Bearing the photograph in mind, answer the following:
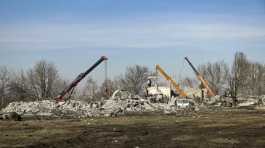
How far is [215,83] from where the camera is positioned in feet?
441

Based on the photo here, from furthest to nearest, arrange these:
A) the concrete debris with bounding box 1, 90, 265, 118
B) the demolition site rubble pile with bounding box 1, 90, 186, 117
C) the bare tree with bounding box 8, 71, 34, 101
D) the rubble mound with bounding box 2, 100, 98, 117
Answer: the bare tree with bounding box 8, 71, 34, 101
the demolition site rubble pile with bounding box 1, 90, 186, 117
the concrete debris with bounding box 1, 90, 265, 118
the rubble mound with bounding box 2, 100, 98, 117

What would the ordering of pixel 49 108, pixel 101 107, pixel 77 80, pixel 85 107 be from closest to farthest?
pixel 49 108, pixel 85 107, pixel 101 107, pixel 77 80

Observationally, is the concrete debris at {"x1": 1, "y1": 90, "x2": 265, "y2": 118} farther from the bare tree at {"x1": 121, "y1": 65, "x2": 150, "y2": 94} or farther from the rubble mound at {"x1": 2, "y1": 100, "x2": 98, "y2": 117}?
the bare tree at {"x1": 121, "y1": 65, "x2": 150, "y2": 94}

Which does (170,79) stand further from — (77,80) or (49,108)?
(49,108)

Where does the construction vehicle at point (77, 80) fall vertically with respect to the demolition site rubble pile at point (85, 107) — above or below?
above

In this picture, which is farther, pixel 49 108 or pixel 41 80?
pixel 41 80

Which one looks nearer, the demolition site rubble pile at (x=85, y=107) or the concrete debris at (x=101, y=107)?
the concrete debris at (x=101, y=107)

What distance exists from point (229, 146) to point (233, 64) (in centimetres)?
9182

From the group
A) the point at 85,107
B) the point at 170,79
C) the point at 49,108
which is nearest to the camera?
the point at 49,108

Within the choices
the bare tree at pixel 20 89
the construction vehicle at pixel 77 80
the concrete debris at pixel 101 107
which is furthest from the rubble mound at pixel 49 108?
the bare tree at pixel 20 89

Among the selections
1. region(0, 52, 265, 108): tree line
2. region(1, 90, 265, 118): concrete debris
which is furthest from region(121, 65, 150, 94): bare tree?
region(1, 90, 265, 118): concrete debris

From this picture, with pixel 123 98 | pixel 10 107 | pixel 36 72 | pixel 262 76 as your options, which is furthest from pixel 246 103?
pixel 36 72

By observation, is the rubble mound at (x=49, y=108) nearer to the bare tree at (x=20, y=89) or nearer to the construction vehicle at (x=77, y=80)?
the construction vehicle at (x=77, y=80)

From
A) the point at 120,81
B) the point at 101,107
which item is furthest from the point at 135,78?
the point at 101,107
